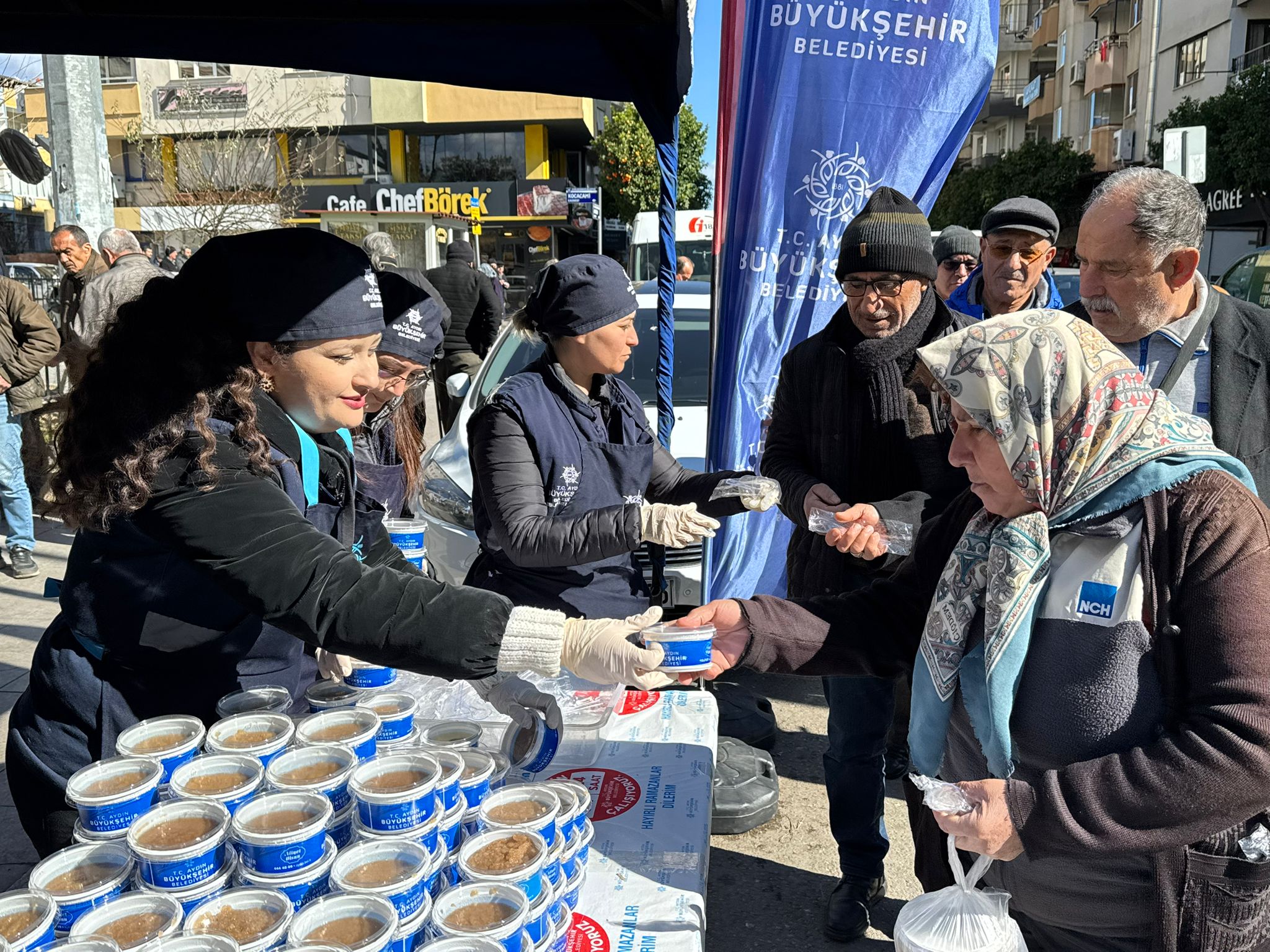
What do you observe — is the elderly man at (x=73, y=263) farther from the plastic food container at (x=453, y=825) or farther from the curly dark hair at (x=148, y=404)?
the plastic food container at (x=453, y=825)

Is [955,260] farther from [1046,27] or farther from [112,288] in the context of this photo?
[1046,27]

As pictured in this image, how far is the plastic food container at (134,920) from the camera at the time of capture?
1.32 meters

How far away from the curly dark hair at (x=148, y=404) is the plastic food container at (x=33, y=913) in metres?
0.66

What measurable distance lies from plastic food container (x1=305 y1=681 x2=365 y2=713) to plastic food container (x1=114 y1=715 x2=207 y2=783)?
245 mm

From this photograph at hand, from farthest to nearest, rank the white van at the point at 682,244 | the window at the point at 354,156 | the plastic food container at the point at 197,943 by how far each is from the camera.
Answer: the window at the point at 354,156, the white van at the point at 682,244, the plastic food container at the point at 197,943

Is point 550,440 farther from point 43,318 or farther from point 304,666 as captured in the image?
point 43,318

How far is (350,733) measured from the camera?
1.80 m

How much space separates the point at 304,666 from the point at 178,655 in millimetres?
392

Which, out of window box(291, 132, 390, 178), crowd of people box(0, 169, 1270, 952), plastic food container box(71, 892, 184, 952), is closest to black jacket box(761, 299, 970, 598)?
crowd of people box(0, 169, 1270, 952)

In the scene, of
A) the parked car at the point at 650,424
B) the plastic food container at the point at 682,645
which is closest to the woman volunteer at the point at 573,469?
the parked car at the point at 650,424

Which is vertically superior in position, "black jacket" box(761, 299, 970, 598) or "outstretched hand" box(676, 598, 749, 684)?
"black jacket" box(761, 299, 970, 598)

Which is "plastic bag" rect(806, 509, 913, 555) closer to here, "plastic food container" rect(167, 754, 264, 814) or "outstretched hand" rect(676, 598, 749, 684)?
"outstretched hand" rect(676, 598, 749, 684)

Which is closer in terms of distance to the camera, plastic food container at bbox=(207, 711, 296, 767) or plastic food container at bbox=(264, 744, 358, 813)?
plastic food container at bbox=(264, 744, 358, 813)

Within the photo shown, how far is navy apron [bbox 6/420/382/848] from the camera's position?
1.82 meters
